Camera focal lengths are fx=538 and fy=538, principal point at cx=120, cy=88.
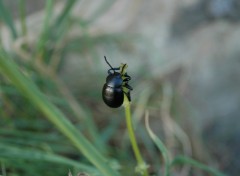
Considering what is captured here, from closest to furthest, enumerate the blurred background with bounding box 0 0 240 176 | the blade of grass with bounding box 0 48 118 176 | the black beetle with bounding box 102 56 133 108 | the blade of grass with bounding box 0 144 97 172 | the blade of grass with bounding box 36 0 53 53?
the blade of grass with bounding box 0 48 118 176 → the black beetle with bounding box 102 56 133 108 → the blade of grass with bounding box 0 144 97 172 → the blade of grass with bounding box 36 0 53 53 → the blurred background with bounding box 0 0 240 176

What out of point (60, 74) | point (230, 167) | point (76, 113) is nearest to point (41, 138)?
point (76, 113)

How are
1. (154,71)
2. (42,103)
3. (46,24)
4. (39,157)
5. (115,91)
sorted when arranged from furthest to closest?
1. (154,71)
2. (46,24)
3. (39,157)
4. (115,91)
5. (42,103)

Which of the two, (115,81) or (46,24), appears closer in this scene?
(115,81)

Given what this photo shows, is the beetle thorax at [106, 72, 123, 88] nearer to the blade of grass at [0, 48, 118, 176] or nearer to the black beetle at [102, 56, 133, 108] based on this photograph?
the black beetle at [102, 56, 133, 108]

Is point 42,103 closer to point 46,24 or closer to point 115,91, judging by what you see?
point 115,91

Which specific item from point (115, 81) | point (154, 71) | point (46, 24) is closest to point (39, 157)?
point (115, 81)

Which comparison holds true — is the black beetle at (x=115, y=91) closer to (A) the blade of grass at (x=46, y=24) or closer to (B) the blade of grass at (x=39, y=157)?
(B) the blade of grass at (x=39, y=157)

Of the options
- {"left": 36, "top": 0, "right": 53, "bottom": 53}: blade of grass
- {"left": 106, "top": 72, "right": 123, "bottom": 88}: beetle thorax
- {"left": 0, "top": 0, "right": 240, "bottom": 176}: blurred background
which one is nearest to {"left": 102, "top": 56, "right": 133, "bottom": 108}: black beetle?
{"left": 106, "top": 72, "right": 123, "bottom": 88}: beetle thorax
